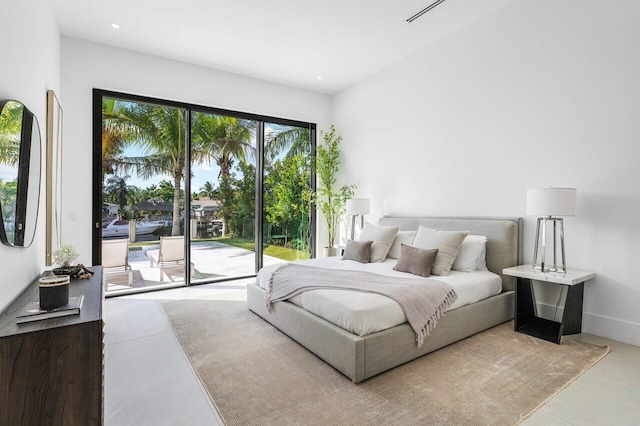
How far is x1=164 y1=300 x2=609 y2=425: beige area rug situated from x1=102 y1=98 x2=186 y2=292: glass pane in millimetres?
1909

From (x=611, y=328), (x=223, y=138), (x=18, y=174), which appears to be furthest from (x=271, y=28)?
(x=611, y=328)

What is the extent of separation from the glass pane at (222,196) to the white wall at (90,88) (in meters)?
0.41

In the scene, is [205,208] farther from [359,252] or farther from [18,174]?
[18,174]

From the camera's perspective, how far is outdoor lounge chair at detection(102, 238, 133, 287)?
423cm

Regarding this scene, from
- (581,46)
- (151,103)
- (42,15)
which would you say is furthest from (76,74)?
(581,46)

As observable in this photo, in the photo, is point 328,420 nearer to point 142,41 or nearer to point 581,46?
point 581,46

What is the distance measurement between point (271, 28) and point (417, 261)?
3043 mm

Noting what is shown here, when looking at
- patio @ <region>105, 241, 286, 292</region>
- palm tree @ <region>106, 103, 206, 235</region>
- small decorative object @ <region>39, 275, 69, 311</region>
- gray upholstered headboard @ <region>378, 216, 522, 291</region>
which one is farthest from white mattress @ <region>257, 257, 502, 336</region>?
palm tree @ <region>106, 103, 206, 235</region>

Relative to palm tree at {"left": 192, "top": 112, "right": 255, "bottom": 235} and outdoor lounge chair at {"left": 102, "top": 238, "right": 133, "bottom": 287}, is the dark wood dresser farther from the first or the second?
palm tree at {"left": 192, "top": 112, "right": 255, "bottom": 235}

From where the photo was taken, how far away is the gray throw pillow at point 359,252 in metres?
3.87

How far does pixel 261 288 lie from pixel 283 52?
3.04 m

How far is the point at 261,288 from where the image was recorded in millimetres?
3490

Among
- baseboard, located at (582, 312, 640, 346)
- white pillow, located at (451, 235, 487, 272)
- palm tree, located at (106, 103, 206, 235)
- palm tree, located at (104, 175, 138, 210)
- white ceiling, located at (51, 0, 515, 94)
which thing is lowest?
baseboard, located at (582, 312, 640, 346)

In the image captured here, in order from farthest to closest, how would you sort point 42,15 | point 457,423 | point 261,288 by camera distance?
point 261,288, point 42,15, point 457,423
